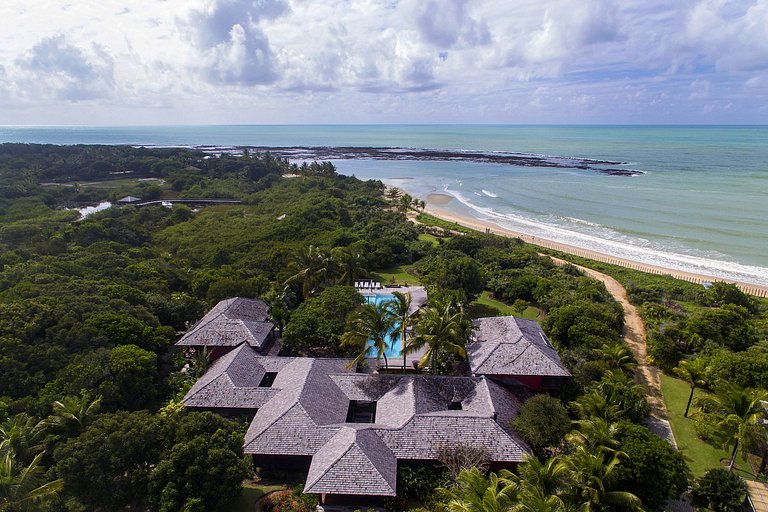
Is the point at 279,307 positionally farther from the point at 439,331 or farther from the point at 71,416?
the point at 71,416

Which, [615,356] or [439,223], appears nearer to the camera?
[615,356]

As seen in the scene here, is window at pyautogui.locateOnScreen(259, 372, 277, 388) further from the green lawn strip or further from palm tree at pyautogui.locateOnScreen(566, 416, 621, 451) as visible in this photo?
the green lawn strip

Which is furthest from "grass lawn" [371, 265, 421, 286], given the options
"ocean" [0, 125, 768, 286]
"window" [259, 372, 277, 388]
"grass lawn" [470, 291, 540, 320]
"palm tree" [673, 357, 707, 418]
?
"ocean" [0, 125, 768, 286]

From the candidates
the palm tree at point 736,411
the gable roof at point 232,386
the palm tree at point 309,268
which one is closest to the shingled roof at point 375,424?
the gable roof at point 232,386

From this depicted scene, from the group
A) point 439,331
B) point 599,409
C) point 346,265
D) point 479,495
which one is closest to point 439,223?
point 346,265

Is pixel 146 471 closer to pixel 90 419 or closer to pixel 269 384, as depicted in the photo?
pixel 90 419

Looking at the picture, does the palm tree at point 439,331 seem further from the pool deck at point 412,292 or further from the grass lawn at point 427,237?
the grass lawn at point 427,237
